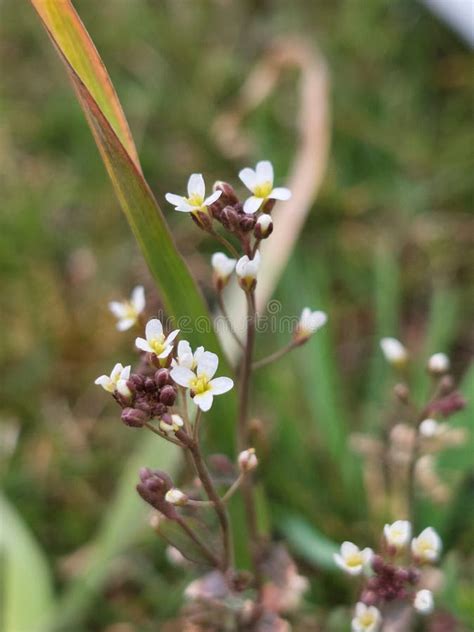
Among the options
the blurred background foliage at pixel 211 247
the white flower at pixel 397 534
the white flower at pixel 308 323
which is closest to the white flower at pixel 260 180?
the white flower at pixel 308 323

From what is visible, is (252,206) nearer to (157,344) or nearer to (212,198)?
(212,198)

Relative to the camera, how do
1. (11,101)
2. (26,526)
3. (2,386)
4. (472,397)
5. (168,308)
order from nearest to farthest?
(168,308), (472,397), (26,526), (2,386), (11,101)

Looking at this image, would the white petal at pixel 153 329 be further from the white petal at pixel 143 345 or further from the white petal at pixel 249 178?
the white petal at pixel 249 178

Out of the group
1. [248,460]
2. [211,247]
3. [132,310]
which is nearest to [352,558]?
[248,460]

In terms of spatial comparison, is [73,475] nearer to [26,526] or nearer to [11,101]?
[26,526]

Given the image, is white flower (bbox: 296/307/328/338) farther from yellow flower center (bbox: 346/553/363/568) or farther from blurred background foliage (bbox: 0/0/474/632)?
blurred background foliage (bbox: 0/0/474/632)

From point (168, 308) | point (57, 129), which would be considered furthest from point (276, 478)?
point (57, 129)
